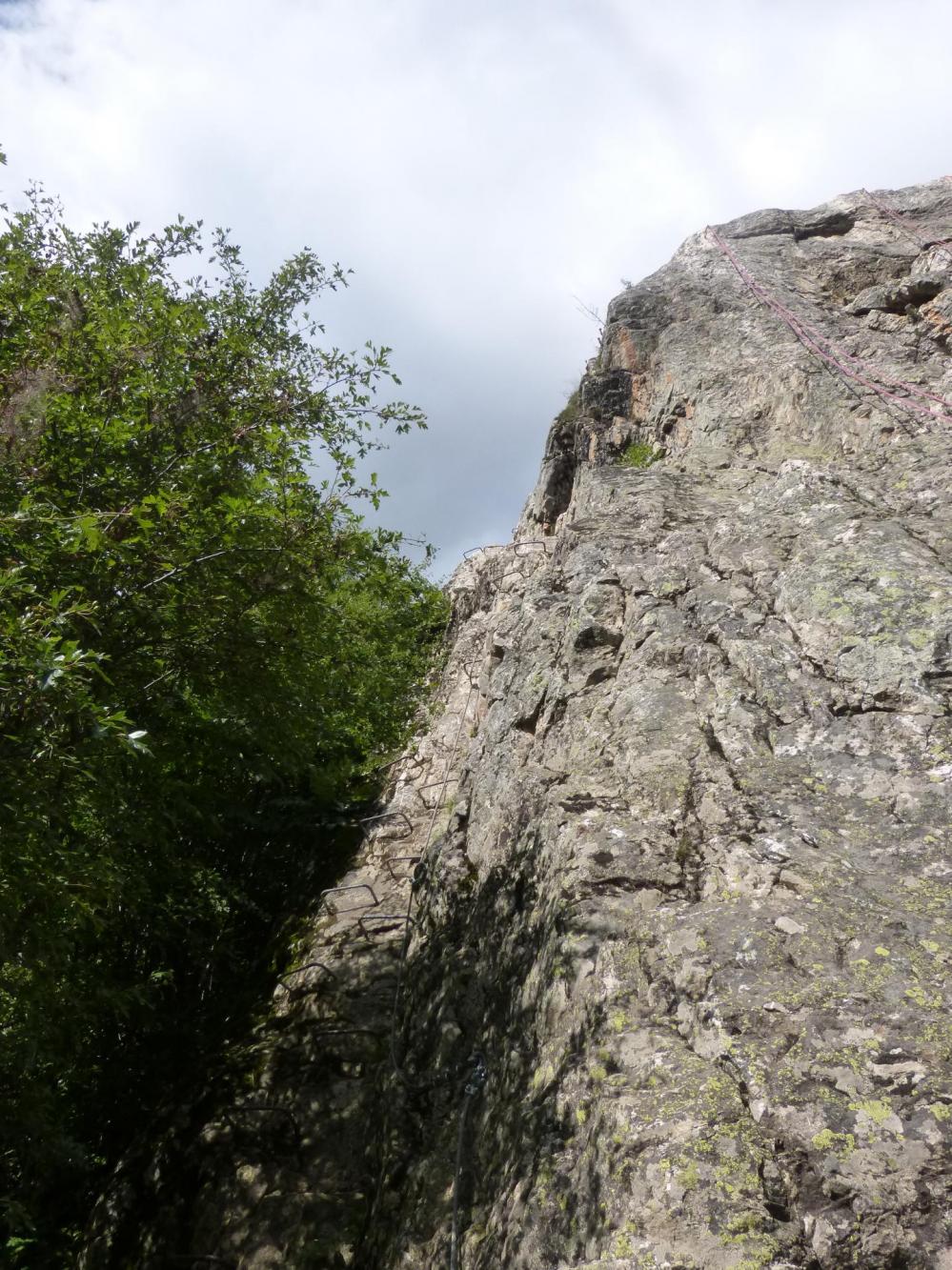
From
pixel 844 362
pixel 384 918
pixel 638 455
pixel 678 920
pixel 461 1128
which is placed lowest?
pixel 461 1128

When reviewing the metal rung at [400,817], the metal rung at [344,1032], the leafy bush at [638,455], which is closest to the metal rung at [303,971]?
the metal rung at [344,1032]

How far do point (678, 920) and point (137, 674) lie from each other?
14.7 feet

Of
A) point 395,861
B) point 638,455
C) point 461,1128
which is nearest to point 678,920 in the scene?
point 461,1128

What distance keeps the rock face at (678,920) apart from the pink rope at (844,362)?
62 mm

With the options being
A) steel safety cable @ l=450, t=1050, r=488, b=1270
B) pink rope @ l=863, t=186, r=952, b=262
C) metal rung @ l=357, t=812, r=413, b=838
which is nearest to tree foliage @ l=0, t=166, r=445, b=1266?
metal rung @ l=357, t=812, r=413, b=838

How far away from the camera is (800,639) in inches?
231

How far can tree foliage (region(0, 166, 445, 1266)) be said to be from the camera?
523 cm

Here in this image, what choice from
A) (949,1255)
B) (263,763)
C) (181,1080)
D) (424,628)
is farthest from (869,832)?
(424,628)

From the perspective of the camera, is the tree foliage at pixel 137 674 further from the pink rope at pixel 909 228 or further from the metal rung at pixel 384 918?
the pink rope at pixel 909 228

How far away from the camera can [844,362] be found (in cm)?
970

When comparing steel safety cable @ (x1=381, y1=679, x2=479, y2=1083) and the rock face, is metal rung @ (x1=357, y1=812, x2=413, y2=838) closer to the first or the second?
the rock face

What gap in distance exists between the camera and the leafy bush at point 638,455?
10281 mm

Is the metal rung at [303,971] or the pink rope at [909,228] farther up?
the pink rope at [909,228]

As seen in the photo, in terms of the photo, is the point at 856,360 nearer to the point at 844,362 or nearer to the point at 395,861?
the point at 844,362
